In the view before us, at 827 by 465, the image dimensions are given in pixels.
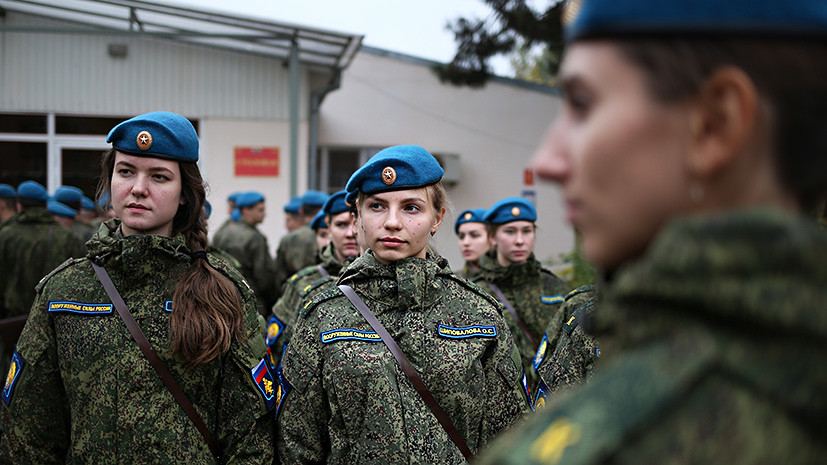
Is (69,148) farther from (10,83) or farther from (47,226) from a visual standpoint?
(47,226)

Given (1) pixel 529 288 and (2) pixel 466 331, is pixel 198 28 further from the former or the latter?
(2) pixel 466 331

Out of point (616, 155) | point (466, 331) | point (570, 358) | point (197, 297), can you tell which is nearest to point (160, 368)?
point (197, 297)

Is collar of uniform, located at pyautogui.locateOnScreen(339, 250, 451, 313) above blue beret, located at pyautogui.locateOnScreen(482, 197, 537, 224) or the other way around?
the other way around

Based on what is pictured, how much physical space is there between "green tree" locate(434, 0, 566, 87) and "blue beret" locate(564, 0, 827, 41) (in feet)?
25.1

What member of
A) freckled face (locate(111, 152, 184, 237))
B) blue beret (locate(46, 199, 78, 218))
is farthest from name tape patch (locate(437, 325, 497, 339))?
blue beret (locate(46, 199, 78, 218))

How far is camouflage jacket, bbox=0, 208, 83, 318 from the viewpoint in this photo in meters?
7.36

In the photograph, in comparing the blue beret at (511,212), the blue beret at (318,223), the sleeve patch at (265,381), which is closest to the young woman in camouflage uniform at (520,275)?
the blue beret at (511,212)

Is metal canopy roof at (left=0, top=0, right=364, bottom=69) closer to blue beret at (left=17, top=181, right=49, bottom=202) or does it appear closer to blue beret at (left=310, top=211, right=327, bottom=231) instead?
blue beret at (left=17, top=181, right=49, bottom=202)

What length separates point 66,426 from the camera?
2.50 metres

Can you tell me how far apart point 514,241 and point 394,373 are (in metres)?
3.48

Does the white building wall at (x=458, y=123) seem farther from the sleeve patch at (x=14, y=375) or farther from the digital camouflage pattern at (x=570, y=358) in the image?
the sleeve patch at (x=14, y=375)

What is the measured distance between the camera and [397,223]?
2.75 meters

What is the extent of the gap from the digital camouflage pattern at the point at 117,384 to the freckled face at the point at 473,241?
4.48 metres

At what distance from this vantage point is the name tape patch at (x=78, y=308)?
8.12ft
